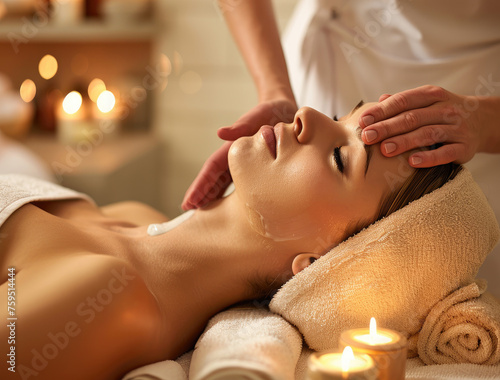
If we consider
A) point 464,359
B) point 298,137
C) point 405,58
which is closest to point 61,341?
point 298,137

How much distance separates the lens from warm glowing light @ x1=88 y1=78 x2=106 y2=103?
297cm

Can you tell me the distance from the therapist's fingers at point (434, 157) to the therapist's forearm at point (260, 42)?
51cm

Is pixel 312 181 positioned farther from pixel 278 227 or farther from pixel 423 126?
pixel 423 126

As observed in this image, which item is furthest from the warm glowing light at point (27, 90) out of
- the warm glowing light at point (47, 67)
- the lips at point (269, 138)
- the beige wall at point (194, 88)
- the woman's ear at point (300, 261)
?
the woman's ear at point (300, 261)

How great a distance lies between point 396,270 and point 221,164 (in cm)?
50

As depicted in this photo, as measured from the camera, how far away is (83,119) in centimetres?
283

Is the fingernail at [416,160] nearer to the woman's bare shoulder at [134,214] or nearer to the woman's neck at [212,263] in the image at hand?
the woman's neck at [212,263]

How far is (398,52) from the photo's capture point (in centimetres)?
168

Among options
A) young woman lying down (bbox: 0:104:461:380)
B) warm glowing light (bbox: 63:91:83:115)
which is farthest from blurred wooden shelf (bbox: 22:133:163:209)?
Answer: young woman lying down (bbox: 0:104:461:380)

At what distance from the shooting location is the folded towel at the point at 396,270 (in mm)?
1041

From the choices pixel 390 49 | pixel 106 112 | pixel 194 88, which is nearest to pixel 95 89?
pixel 106 112

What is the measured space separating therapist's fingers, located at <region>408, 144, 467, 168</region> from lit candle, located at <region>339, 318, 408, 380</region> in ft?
1.11

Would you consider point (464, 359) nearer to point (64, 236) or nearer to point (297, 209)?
point (297, 209)

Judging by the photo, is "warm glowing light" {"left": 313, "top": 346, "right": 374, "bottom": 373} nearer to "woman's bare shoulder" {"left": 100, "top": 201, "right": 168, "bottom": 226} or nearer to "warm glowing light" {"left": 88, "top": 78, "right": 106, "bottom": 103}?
"woman's bare shoulder" {"left": 100, "top": 201, "right": 168, "bottom": 226}
